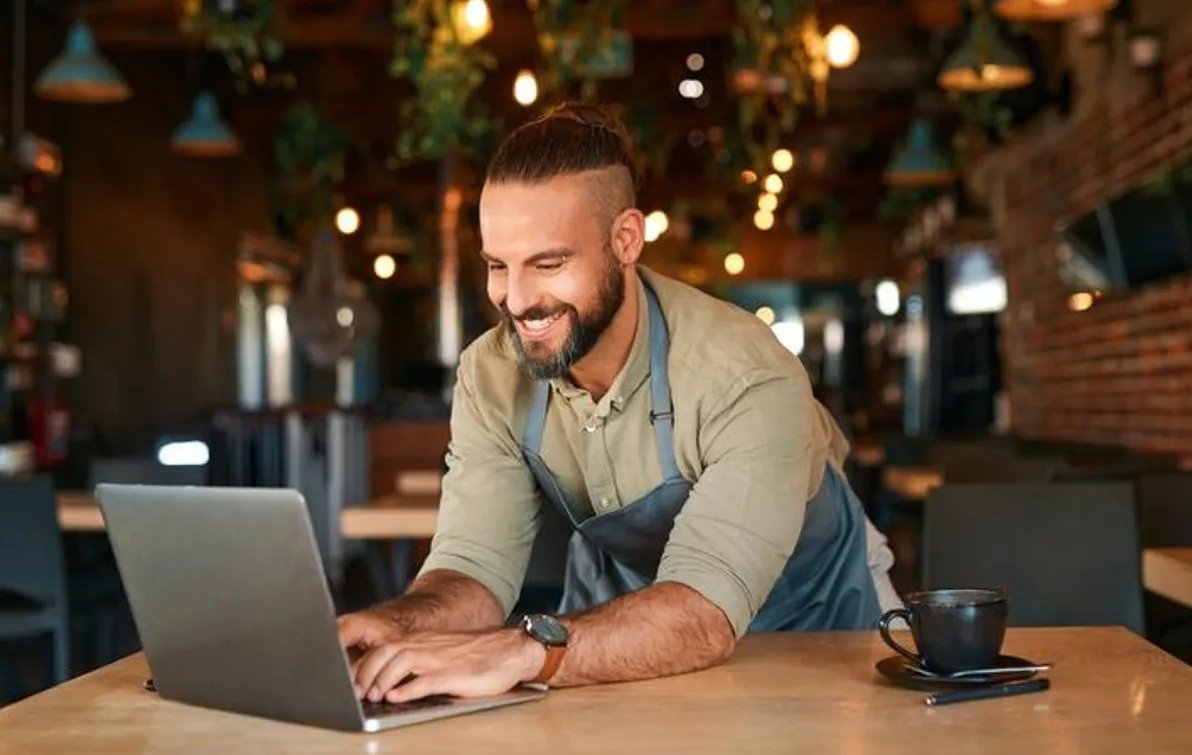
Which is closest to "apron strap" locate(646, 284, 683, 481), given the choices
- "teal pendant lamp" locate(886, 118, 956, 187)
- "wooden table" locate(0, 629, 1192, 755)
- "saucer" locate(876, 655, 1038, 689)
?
"wooden table" locate(0, 629, 1192, 755)

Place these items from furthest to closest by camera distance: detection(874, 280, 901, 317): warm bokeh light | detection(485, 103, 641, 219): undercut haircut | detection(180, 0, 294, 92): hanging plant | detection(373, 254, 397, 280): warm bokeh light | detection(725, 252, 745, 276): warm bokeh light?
detection(373, 254, 397, 280): warm bokeh light
detection(874, 280, 901, 317): warm bokeh light
detection(725, 252, 745, 276): warm bokeh light
detection(180, 0, 294, 92): hanging plant
detection(485, 103, 641, 219): undercut haircut

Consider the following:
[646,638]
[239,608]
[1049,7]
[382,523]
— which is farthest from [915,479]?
[239,608]

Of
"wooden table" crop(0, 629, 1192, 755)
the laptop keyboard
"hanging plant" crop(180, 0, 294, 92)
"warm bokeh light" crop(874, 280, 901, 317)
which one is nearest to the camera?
"wooden table" crop(0, 629, 1192, 755)

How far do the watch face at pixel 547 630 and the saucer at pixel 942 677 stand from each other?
1.21 feet

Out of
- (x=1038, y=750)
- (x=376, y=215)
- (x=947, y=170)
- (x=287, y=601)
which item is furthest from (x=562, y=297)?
(x=376, y=215)

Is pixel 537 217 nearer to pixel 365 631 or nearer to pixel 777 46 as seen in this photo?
pixel 365 631

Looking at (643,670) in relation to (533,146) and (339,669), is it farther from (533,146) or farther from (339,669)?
(533,146)

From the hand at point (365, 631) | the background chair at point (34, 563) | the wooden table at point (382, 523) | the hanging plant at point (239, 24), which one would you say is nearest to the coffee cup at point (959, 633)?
the hand at point (365, 631)

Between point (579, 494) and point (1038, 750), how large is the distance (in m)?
1.04

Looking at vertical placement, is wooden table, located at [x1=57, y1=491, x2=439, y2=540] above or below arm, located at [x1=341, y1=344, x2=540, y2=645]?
below

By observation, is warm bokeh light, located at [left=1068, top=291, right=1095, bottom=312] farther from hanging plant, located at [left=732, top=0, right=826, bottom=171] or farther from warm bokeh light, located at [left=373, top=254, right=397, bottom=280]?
warm bokeh light, located at [left=373, top=254, right=397, bottom=280]

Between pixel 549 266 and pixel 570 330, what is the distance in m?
0.09

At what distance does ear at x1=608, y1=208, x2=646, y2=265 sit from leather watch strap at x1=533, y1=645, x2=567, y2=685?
0.61m

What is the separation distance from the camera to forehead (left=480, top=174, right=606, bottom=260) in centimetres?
230
